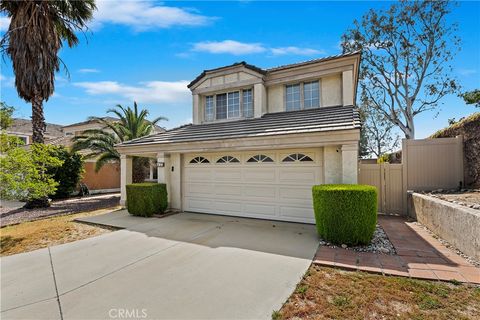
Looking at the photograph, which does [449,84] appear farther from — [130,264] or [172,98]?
[130,264]

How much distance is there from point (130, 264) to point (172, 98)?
13100 millimetres

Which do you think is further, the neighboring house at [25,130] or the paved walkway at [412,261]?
the neighboring house at [25,130]

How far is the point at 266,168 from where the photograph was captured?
8180 millimetres

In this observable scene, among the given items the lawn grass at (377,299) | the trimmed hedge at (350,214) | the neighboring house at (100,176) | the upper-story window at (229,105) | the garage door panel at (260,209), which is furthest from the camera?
the neighboring house at (100,176)

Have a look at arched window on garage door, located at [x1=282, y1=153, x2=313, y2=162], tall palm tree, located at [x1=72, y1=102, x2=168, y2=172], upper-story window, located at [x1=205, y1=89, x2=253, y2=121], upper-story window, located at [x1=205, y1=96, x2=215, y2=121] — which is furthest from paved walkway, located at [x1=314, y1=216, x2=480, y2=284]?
tall palm tree, located at [x1=72, y1=102, x2=168, y2=172]

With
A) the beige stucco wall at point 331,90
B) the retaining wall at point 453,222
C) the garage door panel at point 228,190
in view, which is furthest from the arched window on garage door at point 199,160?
the retaining wall at point 453,222

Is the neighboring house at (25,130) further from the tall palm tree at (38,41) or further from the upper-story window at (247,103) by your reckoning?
the upper-story window at (247,103)

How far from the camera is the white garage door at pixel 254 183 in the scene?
7570 mm

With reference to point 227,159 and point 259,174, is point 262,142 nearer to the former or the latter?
point 259,174

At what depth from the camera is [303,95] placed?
997cm

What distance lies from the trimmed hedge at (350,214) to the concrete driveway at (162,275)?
682mm

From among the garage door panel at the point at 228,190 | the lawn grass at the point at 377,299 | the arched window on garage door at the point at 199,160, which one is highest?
the arched window on garage door at the point at 199,160

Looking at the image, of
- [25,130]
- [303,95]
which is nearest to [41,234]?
[303,95]

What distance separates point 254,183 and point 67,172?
13.8m
